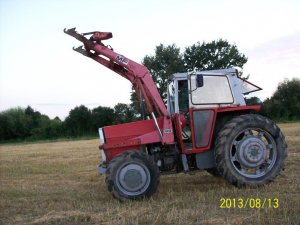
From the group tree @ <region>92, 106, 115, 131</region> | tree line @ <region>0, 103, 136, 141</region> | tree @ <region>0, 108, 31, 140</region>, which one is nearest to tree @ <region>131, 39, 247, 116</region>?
tree line @ <region>0, 103, 136, 141</region>

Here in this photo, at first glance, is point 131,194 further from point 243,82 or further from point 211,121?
point 243,82

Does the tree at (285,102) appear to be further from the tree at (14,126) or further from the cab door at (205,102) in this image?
the tree at (14,126)

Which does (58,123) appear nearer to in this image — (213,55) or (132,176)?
(213,55)

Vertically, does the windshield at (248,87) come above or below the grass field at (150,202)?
above

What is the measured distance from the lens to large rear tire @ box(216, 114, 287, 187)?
303 inches

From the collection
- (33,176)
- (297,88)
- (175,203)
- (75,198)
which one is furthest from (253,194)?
(297,88)

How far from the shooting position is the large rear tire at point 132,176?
7348 millimetres

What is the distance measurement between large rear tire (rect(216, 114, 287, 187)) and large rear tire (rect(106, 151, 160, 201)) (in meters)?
1.25

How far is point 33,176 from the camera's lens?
11812 mm

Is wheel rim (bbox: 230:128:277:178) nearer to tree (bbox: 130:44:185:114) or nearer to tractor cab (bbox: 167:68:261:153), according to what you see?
tractor cab (bbox: 167:68:261:153)

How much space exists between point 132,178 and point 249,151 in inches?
86.0

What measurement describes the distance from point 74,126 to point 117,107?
816 centimetres

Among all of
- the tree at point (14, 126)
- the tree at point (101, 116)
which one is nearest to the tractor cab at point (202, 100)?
the tree at point (101, 116)

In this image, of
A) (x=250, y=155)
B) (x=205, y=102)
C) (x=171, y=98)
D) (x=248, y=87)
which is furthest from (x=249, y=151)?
(x=171, y=98)
